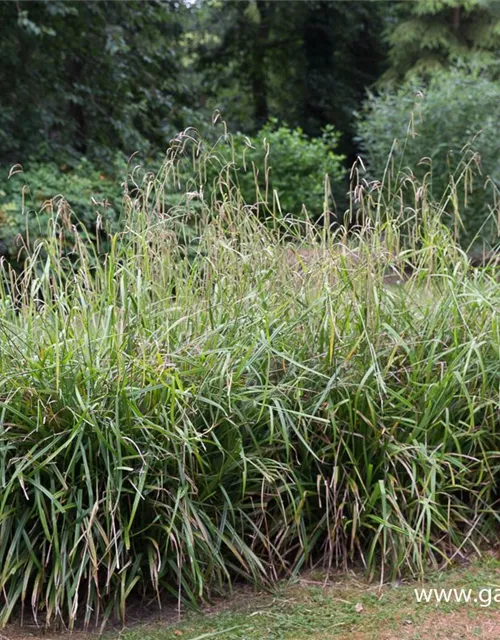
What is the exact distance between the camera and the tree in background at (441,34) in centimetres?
1609

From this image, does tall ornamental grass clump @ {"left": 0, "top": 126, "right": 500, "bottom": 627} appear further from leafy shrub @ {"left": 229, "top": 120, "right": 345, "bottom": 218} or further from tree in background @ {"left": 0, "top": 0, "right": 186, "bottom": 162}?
leafy shrub @ {"left": 229, "top": 120, "right": 345, "bottom": 218}


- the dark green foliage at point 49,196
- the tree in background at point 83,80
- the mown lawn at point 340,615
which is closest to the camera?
the mown lawn at point 340,615

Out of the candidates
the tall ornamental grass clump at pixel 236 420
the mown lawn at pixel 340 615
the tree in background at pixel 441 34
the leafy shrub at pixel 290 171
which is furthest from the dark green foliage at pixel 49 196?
the tree in background at pixel 441 34

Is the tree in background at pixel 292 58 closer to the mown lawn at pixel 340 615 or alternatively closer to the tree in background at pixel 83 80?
the tree in background at pixel 83 80

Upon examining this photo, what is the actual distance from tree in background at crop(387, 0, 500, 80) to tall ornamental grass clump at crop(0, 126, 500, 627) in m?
13.6

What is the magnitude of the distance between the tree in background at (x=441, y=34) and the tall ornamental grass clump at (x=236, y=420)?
1357cm

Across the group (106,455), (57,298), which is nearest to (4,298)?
(57,298)

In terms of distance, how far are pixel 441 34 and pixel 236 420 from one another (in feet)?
49.5

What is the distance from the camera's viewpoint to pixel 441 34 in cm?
1634

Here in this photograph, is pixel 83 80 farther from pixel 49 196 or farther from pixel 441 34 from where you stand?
pixel 441 34

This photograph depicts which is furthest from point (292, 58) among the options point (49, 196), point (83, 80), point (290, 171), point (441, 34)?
point (49, 196)

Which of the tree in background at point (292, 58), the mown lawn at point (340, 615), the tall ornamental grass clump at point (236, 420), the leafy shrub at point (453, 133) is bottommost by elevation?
the mown lawn at point (340, 615)

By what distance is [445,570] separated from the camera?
126 inches

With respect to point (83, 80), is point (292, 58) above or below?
above
